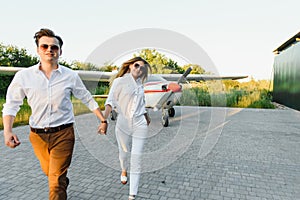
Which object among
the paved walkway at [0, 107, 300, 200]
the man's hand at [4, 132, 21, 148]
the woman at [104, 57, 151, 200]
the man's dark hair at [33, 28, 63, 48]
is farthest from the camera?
the paved walkway at [0, 107, 300, 200]

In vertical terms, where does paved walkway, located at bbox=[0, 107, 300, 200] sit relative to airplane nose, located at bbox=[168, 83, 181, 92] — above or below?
below

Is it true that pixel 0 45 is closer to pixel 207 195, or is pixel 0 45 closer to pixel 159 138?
pixel 159 138

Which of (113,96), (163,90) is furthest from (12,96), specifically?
(163,90)

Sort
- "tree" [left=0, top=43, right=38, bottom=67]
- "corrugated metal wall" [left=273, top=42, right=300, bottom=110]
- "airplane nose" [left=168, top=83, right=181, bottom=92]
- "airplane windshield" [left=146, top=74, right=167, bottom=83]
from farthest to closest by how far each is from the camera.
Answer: "tree" [left=0, top=43, right=38, bottom=67] → "corrugated metal wall" [left=273, top=42, right=300, bottom=110] → "airplane windshield" [left=146, top=74, right=167, bottom=83] → "airplane nose" [left=168, top=83, right=181, bottom=92]

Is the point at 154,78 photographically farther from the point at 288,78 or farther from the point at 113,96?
the point at 288,78

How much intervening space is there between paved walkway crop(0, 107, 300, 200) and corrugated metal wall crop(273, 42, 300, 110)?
305 inches

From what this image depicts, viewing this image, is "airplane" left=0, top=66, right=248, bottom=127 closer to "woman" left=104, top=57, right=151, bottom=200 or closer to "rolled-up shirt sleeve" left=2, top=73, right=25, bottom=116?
"woman" left=104, top=57, right=151, bottom=200

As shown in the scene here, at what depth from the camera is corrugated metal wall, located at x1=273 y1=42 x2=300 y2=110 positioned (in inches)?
489

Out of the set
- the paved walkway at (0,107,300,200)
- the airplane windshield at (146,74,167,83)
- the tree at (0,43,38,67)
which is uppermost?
the tree at (0,43,38,67)

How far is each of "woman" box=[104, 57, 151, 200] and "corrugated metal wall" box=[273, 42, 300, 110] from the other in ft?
40.5

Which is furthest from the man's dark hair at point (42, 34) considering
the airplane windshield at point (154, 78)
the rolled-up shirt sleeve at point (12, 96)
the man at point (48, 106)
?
the airplane windshield at point (154, 78)

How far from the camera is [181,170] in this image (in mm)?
3766

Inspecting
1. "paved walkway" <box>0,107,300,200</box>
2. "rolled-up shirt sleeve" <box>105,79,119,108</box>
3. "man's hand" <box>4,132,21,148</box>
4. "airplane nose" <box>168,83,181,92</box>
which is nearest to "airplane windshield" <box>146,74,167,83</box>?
"airplane nose" <box>168,83,181,92</box>

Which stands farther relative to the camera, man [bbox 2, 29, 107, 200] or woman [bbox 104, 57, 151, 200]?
woman [bbox 104, 57, 151, 200]
